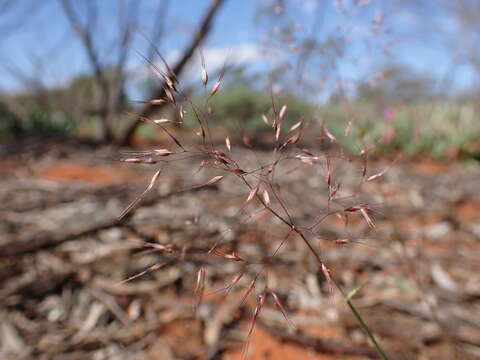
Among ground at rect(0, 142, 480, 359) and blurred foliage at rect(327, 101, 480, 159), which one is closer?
ground at rect(0, 142, 480, 359)

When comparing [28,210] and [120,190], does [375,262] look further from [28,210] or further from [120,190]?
[28,210]

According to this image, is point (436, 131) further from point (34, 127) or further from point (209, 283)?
point (34, 127)

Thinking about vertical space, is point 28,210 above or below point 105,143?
above

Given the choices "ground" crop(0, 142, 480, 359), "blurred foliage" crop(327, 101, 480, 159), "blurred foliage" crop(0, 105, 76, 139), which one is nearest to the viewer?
"ground" crop(0, 142, 480, 359)

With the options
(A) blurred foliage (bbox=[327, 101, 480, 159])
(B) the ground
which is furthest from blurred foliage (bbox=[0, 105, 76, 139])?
(B) the ground

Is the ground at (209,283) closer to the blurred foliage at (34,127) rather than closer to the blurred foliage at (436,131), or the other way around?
the blurred foliage at (436,131)

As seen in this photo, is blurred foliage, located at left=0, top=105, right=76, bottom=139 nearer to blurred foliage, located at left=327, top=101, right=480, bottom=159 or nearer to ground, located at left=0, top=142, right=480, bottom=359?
blurred foliage, located at left=327, top=101, right=480, bottom=159

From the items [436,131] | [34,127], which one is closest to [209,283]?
[436,131]

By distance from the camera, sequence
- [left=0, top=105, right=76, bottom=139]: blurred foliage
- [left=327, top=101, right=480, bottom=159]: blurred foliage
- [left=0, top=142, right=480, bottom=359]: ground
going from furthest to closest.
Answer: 1. [left=0, top=105, right=76, bottom=139]: blurred foliage
2. [left=327, top=101, right=480, bottom=159]: blurred foliage
3. [left=0, top=142, right=480, bottom=359]: ground

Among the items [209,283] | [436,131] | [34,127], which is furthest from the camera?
[34,127]

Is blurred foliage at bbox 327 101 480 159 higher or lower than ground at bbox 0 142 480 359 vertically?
lower

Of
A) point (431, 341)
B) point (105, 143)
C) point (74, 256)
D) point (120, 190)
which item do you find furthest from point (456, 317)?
point (105, 143)
